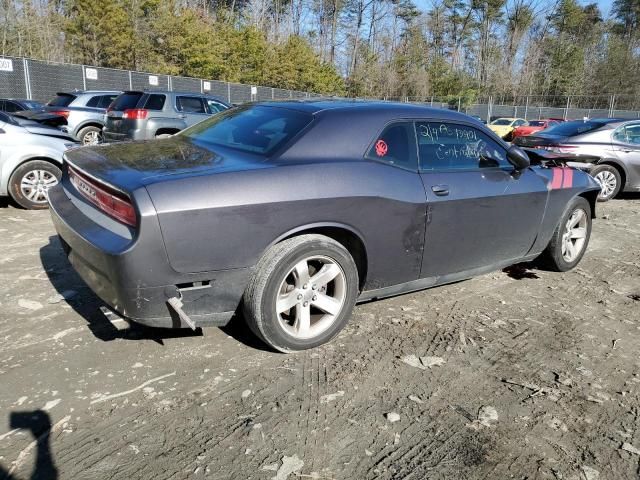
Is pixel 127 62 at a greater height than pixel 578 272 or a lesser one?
greater

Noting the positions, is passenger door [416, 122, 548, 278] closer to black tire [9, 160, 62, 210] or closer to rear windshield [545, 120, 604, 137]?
black tire [9, 160, 62, 210]

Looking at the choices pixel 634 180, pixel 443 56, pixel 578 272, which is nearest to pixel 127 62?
pixel 634 180

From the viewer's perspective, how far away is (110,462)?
220 cm

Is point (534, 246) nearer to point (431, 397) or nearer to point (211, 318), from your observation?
point (431, 397)

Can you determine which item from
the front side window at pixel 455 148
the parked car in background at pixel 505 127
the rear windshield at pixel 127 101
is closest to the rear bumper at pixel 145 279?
the front side window at pixel 455 148

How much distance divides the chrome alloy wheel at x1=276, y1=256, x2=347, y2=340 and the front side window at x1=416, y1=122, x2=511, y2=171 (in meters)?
1.04

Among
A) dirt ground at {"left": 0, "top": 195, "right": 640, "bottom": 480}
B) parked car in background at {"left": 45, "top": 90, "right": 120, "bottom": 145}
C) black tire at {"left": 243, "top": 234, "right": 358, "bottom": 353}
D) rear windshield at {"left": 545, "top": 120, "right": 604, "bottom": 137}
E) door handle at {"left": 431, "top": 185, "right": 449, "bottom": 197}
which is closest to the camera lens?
dirt ground at {"left": 0, "top": 195, "right": 640, "bottom": 480}

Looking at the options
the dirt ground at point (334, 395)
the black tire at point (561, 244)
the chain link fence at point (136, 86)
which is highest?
the chain link fence at point (136, 86)

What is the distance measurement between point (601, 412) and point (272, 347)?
186 centimetres

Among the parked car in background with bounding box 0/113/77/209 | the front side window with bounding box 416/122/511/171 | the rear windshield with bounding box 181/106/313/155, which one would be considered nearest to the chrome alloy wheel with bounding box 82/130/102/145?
the parked car in background with bounding box 0/113/77/209

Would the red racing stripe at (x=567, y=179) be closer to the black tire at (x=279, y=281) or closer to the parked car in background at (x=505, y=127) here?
the black tire at (x=279, y=281)

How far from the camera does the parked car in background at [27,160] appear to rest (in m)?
6.22

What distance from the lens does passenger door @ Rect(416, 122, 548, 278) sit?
3.59 m

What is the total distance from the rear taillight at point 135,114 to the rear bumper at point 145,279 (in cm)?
835
